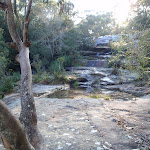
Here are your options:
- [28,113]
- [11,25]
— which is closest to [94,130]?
[28,113]

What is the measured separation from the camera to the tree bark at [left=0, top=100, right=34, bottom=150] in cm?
142

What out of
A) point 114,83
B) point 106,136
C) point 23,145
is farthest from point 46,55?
point 23,145

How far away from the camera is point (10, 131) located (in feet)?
4.74

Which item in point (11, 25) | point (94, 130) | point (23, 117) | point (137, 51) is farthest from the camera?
point (137, 51)

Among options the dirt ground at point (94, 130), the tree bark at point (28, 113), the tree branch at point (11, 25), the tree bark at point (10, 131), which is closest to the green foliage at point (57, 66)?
the dirt ground at point (94, 130)

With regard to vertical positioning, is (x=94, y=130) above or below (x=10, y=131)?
below

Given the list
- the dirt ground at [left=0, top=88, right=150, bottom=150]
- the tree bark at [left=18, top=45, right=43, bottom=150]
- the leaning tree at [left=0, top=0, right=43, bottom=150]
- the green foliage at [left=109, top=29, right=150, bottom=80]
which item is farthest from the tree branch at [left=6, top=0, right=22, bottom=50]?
the green foliage at [left=109, top=29, right=150, bottom=80]

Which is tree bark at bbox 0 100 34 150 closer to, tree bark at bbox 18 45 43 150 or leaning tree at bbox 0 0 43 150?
leaning tree at bbox 0 0 43 150

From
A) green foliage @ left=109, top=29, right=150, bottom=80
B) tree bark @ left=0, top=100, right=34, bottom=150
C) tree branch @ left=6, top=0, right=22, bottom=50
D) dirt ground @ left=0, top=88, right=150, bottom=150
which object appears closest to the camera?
tree bark @ left=0, top=100, right=34, bottom=150

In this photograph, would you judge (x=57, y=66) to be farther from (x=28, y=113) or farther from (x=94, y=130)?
(x=28, y=113)

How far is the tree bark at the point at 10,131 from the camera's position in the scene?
55.8 inches

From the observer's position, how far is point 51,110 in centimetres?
557

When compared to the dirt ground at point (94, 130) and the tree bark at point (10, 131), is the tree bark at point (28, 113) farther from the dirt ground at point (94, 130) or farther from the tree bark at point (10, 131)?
the tree bark at point (10, 131)

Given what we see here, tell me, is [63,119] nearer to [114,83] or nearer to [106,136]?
[106,136]
